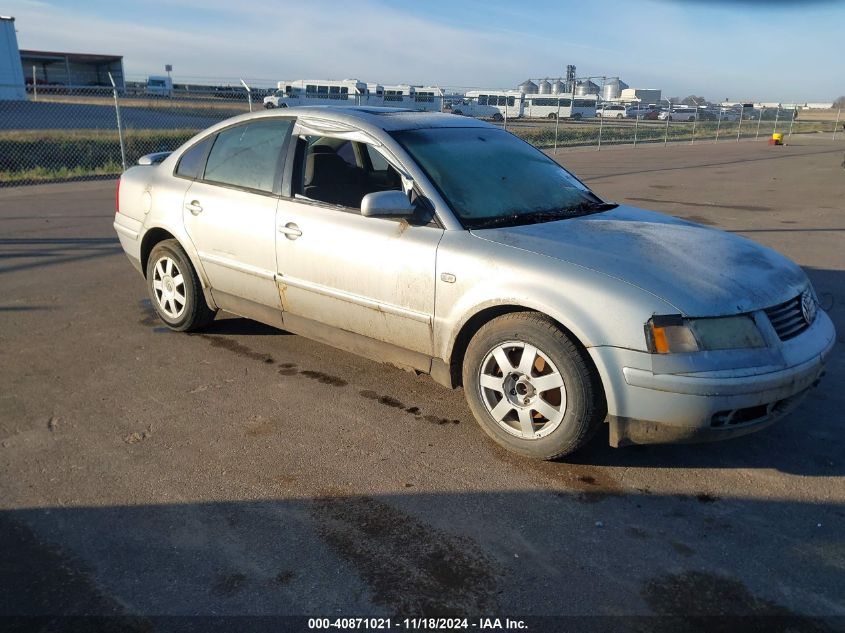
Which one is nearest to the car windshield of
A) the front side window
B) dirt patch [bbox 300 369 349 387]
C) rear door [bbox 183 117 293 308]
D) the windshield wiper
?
the windshield wiper

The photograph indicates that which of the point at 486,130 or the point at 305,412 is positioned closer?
the point at 305,412

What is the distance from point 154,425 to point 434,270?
1818 millimetres

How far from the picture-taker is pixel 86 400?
175 inches

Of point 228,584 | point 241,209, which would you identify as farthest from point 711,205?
point 228,584

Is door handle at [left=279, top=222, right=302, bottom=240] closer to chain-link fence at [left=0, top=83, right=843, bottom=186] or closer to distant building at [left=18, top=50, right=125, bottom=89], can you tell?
chain-link fence at [left=0, top=83, right=843, bottom=186]

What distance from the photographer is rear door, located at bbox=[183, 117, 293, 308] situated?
189 inches

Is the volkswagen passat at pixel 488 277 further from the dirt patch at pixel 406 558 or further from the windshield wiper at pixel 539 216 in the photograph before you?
the dirt patch at pixel 406 558

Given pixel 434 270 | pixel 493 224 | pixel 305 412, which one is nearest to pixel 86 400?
pixel 305 412

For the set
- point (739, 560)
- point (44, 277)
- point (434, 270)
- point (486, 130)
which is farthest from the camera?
point (44, 277)

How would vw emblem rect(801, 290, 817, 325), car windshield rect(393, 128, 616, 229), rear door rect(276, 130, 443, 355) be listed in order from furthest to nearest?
1. car windshield rect(393, 128, 616, 229)
2. rear door rect(276, 130, 443, 355)
3. vw emblem rect(801, 290, 817, 325)

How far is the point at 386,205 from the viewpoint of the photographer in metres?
3.93

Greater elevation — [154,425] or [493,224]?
[493,224]

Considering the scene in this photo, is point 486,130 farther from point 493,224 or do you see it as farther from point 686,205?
point 686,205

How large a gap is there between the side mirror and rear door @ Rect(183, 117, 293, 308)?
1003 mm
